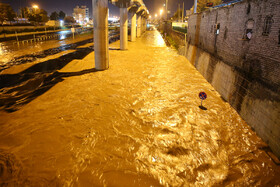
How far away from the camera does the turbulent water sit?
197 inches

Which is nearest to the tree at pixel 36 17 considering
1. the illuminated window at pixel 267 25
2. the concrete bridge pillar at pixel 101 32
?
the concrete bridge pillar at pixel 101 32

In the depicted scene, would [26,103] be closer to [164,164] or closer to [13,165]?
→ [13,165]

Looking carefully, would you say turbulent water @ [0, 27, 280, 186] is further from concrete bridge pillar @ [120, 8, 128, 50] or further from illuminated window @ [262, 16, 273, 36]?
concrete bridge pillar @ [120, 8, 128, 50]

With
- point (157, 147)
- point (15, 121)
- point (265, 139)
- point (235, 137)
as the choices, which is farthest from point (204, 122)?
point (15, 121)

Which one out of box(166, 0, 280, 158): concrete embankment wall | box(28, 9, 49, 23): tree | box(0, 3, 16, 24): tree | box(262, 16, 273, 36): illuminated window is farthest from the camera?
box(28, 9, 49, 23): tree

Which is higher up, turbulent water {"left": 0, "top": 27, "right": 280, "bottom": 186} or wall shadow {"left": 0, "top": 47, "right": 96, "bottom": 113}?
wall shadow {"left": 0, "top": 47, "right": 96, "bottom": 113}

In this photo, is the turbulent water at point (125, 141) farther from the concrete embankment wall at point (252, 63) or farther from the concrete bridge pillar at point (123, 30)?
the concrete bridge pillar at point (123, 30)

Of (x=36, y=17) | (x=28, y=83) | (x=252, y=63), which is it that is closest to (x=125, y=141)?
(x=252, y=63)

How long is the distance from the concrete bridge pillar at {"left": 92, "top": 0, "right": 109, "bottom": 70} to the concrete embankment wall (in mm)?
8845

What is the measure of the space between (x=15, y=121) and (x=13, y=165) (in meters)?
2.74

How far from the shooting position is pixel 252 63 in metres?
8.09

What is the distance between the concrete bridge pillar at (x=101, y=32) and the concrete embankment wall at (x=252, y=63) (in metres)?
8.85

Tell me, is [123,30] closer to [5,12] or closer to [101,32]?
[101,32]

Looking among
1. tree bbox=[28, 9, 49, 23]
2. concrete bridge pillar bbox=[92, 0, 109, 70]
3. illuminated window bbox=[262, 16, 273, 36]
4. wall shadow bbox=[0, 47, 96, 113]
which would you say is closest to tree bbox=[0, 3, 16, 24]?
tree bbox=[28, 9, 49, 23]
